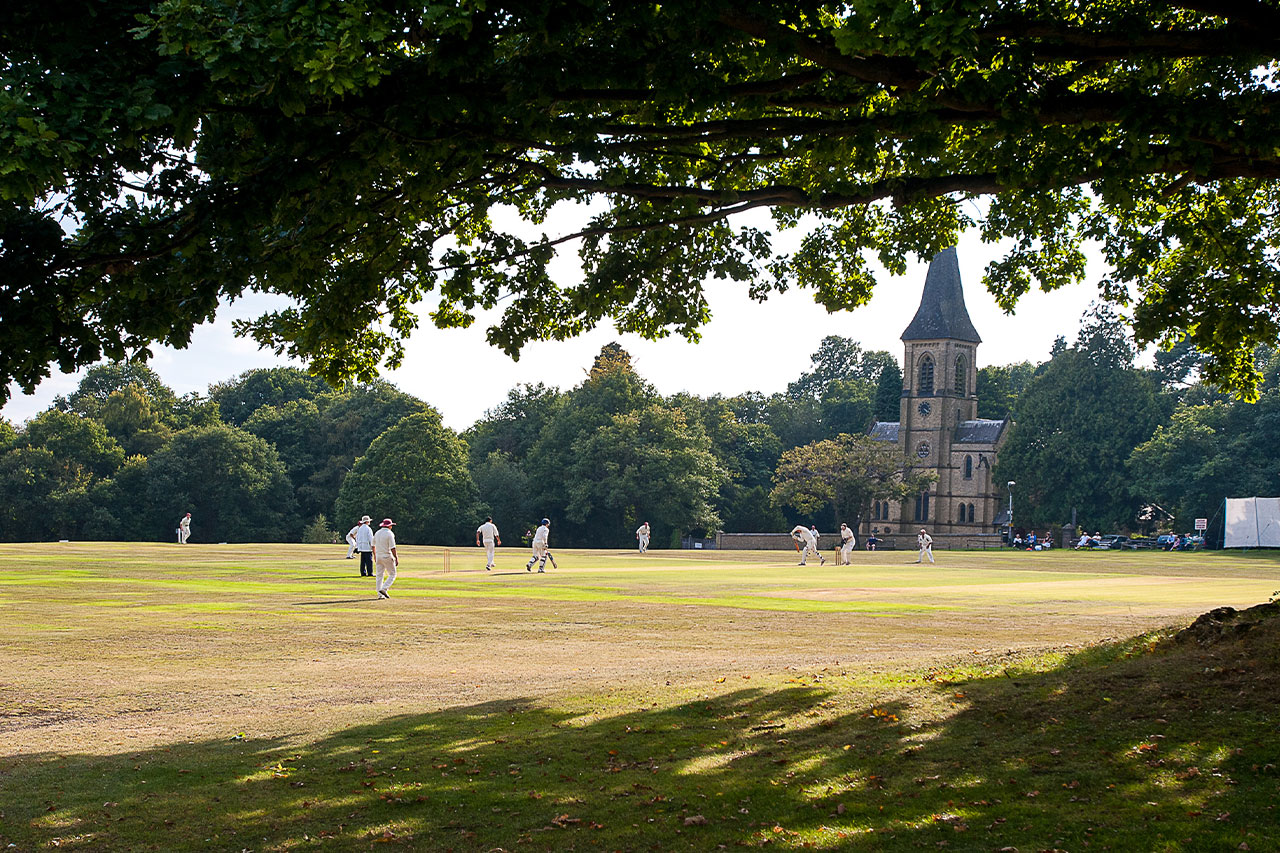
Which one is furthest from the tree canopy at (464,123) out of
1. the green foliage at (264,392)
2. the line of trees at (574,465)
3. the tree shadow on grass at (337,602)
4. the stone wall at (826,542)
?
the green foliage at (264,392)

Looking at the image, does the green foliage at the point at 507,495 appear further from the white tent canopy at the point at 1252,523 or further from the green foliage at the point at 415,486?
the white tent canopy at the point at 1252,523

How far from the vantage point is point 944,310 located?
117250 millimetres

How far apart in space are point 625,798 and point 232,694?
5.94m

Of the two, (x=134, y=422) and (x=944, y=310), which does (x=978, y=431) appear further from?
(x=134, y=422)

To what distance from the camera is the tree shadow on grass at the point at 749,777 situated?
742 centimetres

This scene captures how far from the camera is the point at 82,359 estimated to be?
9844 millimetres

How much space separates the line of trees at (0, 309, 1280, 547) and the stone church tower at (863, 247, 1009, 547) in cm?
1658

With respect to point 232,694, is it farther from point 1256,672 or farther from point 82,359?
point 1256,672

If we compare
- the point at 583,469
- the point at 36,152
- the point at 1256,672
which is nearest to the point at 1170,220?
the point at 1256,672

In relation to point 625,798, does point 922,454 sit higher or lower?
higher

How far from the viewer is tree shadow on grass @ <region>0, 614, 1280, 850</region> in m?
7.42

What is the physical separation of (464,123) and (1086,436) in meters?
89.5

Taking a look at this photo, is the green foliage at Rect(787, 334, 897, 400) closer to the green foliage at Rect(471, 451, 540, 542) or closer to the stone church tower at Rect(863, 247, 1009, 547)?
the stone church tower at Rect(863, 247, 1009, 547)

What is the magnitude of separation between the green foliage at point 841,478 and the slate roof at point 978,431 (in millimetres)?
20973
